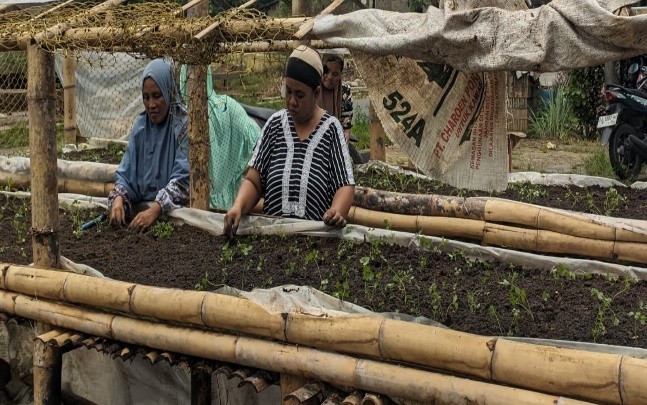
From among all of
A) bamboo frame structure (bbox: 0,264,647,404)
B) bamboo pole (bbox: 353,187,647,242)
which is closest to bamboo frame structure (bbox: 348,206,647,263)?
bamboo pole (bbox: 353,187,647,242)

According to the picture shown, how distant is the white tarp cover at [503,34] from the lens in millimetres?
3309

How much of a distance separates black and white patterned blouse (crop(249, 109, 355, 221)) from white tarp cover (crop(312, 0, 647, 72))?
112 centimetres

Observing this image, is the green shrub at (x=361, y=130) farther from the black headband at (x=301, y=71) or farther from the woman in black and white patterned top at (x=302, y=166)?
the black headband at (x=301, y=71)

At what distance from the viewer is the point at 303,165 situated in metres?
4.95

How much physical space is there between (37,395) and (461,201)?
253cm

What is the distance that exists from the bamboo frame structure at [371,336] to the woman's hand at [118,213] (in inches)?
37.3

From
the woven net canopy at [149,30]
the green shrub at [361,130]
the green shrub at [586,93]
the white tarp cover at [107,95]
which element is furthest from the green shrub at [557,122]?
the woven net canopy at [149,30]

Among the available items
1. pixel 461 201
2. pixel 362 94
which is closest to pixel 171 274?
pixel 461 201

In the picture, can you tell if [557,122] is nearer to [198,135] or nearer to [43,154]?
[198,135]

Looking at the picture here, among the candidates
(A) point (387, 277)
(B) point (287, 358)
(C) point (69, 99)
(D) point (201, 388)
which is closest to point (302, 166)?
(A) point (387, 277)

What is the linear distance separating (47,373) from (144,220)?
115 cm

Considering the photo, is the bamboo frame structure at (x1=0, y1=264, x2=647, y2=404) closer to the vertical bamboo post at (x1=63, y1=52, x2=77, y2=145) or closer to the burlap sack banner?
the burlap sack banner

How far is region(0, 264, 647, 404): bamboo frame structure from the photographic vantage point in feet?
10.2

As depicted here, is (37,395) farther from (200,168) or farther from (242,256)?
(200,168)
